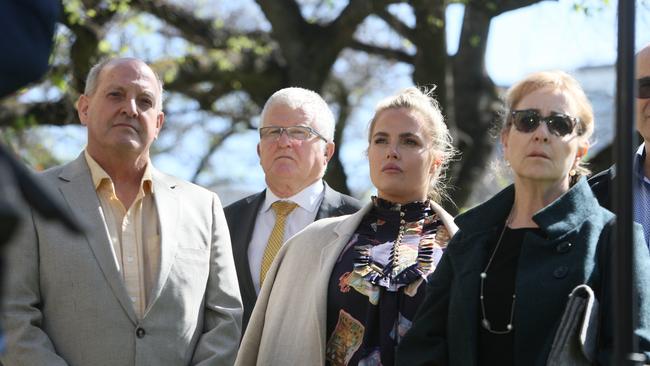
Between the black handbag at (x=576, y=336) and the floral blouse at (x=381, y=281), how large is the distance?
0.89 metres

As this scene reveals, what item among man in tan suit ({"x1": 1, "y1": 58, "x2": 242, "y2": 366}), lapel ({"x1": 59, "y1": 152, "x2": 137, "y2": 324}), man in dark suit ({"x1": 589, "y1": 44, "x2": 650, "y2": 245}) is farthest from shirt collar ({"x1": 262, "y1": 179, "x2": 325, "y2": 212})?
man in dark suit ({"x1": 589, "y1": 44, "x2": 650, "y2": 245})

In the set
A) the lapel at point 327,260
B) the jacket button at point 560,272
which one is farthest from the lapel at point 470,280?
the lapel at point 327,260

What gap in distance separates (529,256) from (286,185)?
2.00 m

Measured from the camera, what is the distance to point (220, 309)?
4.94 metres

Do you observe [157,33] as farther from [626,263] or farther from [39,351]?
[626,263]

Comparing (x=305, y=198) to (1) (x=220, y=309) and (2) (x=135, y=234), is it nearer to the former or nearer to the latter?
(1) (x=220, y=309)

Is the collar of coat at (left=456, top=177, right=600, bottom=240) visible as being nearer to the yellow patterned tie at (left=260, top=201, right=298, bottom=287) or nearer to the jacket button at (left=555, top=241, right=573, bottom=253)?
the jacket button at (left=555, top=241, right=573, bottom=253)

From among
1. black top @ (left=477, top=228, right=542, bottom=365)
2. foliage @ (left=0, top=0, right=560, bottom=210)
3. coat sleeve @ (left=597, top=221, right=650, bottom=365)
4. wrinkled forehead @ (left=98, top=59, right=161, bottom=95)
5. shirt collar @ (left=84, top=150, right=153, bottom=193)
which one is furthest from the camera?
foliage @ (left=0, top=0, right=560, bottom=210)

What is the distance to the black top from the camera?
12.6 feet

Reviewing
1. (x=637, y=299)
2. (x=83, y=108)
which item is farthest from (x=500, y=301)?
(x=83, y=108)

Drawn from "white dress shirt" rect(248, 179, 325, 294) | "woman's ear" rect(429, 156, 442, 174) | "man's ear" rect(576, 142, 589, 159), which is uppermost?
"woman's ear" rect(429, 156, 442, 174)

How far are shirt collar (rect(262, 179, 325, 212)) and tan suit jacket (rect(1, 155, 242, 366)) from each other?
0.74 metres

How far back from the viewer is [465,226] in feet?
13.6

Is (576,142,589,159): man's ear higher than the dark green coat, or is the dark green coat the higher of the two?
(576,142,589,159): man's ear
